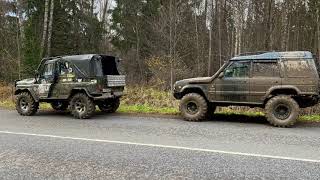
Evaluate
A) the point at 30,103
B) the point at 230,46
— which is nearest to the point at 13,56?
the point at 30,103

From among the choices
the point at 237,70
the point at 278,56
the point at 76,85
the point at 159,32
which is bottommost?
the point at 76,85

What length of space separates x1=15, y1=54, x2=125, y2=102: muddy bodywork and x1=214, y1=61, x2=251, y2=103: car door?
3945 millimetres

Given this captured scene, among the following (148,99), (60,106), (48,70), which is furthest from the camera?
(148,99)

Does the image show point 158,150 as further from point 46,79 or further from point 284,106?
point 46,79

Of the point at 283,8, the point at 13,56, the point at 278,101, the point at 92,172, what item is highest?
the point at 283,8

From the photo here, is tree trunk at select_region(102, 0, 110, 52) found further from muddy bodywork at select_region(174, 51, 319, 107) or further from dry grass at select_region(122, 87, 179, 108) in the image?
muddy bodywork at select_region(174, 51, 319, 107)

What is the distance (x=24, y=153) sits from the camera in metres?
8.06

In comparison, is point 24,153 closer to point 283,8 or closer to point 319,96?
point 319,96

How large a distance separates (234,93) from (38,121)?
21.2 ft

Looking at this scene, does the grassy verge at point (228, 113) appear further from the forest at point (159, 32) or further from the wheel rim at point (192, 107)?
the forest at point (159, 32)

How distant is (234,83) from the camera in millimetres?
12172

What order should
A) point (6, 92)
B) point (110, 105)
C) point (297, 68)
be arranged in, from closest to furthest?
point (297, 68)
point (110, 105)
point (6, 92)

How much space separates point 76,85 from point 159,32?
50.7 feet

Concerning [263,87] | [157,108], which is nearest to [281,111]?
Result: [263,87]
